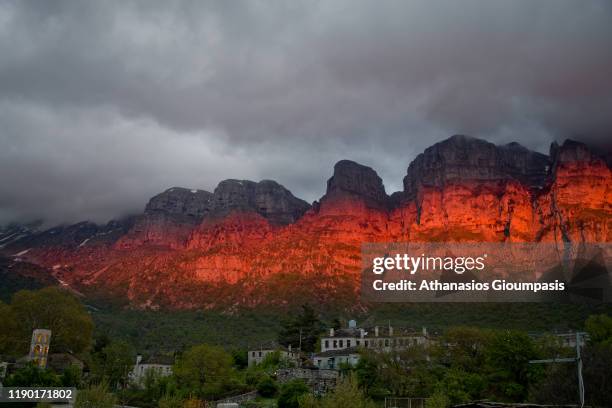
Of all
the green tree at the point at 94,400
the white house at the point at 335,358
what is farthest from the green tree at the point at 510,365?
the green tree at the point at 94,400

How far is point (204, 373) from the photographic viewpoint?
6488cm

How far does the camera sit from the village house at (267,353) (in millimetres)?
79938

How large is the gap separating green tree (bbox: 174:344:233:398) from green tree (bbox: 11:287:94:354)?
24.6 m

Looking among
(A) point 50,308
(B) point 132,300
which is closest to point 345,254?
(B) point 132,300

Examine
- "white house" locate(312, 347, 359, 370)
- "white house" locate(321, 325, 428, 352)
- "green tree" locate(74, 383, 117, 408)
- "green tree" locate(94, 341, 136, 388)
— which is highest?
"white house" locate(321, 325, 428, 352)

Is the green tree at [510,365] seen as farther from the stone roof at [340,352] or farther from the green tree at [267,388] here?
the green tree at [267,388]

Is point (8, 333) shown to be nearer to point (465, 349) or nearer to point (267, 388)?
point (267, 388)

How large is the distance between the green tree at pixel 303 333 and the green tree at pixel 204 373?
26.0 m

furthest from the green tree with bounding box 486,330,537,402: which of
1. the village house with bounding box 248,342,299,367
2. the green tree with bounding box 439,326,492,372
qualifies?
the village house with bounding box 248,342,299,367

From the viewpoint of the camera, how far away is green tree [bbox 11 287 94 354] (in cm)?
8225

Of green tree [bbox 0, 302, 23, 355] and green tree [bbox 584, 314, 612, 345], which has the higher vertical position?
green tree [bbox 584, 314, 612, 345]

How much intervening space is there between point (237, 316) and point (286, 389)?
10237 centimetres

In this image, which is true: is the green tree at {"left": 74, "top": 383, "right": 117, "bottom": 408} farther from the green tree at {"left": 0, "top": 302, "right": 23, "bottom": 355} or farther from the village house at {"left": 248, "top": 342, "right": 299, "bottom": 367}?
the green tree at {"left": 0, "top": 302, "right": 23, "bottom": 355}

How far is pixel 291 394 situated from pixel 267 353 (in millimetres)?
25845
